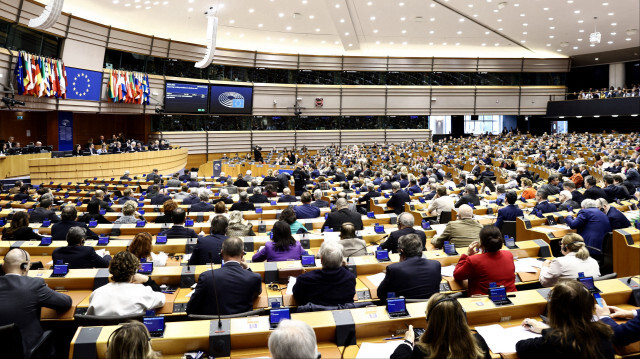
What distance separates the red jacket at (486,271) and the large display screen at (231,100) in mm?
23518

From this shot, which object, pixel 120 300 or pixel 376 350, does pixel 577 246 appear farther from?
pixel 120 300

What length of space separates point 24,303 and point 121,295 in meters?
0.68

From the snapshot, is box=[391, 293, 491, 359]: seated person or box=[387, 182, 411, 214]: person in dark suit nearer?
box=[391, 293, 491, 359]: seated person

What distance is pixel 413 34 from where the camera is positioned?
24.1 m

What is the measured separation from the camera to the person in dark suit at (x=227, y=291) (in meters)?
3.38

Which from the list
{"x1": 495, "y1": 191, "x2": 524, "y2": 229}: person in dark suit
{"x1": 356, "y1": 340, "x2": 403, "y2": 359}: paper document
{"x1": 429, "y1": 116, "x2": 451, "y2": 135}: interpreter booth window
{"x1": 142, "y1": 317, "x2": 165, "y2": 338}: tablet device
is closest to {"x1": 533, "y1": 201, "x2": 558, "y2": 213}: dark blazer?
{"x1": 495, "y1": 191, "x2": 524, "y2": 229}: person in dark suit

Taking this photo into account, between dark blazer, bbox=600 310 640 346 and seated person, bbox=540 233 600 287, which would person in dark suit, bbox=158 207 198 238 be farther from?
dark blazer, bbox=600 310 640 346

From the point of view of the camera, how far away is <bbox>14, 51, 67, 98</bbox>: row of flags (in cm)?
1481

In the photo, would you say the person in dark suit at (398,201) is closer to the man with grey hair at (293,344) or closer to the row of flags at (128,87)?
the man with grey hair at (293,344)

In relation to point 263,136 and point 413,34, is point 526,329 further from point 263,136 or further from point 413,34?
point 263,136

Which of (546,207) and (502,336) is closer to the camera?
(502,336)

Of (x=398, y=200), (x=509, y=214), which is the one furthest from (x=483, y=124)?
(x=509, y=214)

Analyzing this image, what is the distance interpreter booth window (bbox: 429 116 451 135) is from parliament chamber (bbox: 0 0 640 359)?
125 millimetres

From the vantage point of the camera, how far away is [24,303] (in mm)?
3088
